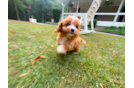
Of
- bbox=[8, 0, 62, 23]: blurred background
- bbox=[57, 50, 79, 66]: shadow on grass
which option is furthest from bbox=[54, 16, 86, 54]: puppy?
bbox=[8, 0, 62, 23]: blurred background

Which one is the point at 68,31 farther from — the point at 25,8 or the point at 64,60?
the point at 25,8

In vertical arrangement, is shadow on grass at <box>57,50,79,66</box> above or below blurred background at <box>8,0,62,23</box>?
below

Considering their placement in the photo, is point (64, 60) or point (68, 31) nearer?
point (68, 31)

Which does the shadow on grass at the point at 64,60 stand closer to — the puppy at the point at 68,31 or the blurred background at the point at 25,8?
the puppy at the point at 68,31

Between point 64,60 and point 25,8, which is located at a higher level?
point 25,8

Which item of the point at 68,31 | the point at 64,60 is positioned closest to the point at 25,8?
the point at 68,31

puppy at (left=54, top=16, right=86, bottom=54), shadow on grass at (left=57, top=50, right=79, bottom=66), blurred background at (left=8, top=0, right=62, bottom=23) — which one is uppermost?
blurred background at (left=8, top=0, right=62, bottom=23)

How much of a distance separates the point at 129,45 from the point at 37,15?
10.0 ft

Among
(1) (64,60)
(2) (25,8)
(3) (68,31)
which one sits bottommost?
(1) (64,60)

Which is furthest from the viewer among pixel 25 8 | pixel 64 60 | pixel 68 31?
pixel 25 8

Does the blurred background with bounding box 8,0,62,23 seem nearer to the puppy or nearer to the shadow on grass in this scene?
the puppy

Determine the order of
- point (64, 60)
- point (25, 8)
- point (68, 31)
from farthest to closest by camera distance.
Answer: point (25, 8) → point (64, 60) → point (68, 31)
